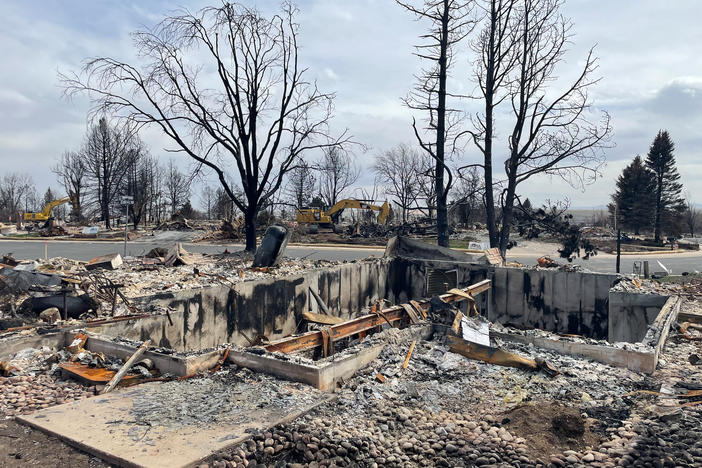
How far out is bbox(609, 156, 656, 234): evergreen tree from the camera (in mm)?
39406

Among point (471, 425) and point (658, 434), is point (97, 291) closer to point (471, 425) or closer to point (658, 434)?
point (471, 425)

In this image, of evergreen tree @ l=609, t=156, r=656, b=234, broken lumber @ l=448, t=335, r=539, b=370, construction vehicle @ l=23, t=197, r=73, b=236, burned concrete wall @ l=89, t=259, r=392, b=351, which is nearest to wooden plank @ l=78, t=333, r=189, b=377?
burned concrete wall @ l=89, t=259, r=392, b=351

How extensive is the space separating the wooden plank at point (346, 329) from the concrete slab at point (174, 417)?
1.33m

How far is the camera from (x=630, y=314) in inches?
419

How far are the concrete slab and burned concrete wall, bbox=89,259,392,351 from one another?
243cm

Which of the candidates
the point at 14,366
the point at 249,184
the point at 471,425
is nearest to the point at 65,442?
the point at 14,366

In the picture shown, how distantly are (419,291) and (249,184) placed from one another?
627 cm

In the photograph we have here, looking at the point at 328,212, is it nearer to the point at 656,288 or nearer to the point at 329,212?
the point at 329,212

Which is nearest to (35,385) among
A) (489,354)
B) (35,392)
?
(35,392)

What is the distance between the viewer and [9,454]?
362 cm

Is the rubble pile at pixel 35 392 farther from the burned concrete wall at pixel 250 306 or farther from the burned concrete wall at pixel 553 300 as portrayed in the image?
the burned concrete wall at pixel 553 300

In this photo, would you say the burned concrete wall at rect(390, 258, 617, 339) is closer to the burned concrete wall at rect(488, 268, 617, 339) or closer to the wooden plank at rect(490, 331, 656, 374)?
the burned concrete wall at rect(488, 268, 617, 339)

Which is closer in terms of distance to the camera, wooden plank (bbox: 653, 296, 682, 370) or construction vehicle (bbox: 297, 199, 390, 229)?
wooden plank (bbox: 653, 296, 682, 370)

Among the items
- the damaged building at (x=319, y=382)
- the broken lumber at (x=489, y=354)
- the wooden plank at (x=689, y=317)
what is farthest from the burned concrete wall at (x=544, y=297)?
the broken lumber at (x=489, y=354)
